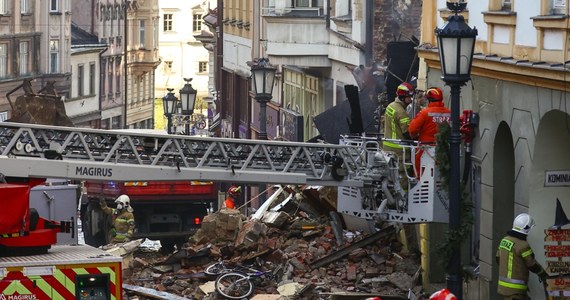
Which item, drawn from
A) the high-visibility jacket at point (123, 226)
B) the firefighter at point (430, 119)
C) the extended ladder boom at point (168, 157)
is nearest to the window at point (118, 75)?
the high-visibility jacket at point (123, 226)

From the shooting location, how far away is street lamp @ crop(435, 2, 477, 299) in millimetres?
16047

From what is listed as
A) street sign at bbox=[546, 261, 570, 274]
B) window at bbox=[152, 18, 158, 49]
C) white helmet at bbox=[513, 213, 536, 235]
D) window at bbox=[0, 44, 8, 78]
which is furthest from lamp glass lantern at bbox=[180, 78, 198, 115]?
window at bbox=[152, 18, 158, 49]

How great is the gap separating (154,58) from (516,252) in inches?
3310

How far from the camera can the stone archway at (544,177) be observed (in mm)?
17188

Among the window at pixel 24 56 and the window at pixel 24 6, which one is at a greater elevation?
the window at pixel 24 6

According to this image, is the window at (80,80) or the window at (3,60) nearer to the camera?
the window at (3,60)

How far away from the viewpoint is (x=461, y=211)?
58.5ft

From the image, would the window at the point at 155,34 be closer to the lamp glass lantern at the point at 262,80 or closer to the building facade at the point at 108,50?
the building facade at the point at 108,50

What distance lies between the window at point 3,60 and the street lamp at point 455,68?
5223 centimetres

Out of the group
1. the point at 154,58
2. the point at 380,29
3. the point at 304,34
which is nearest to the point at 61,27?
the point at 154,58

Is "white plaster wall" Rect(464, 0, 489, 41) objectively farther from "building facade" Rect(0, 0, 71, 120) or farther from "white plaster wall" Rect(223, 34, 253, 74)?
"building facade" Rect(0, 0, 71, 120)

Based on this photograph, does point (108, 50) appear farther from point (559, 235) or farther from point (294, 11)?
point (559, 235)

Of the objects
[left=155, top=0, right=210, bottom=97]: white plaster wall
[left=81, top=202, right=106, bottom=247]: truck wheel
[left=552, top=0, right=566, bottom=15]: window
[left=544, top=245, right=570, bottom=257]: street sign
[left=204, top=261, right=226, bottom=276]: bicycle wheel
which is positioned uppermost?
[left=552, top=0, right=566, bottom=15]: window

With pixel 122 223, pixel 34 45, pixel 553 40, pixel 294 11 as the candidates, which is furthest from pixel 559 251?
pixel 34 45
